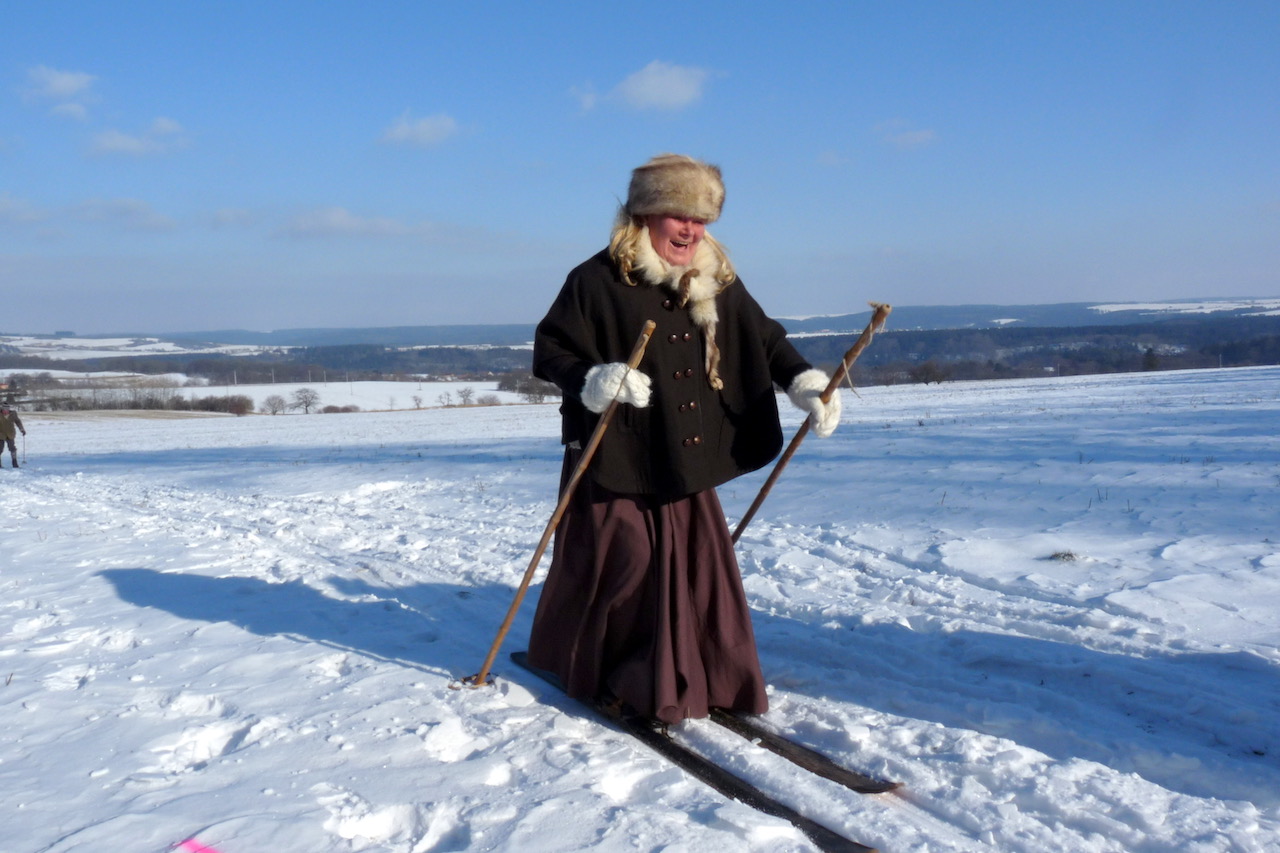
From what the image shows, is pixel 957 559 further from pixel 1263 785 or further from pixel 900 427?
pixel 900 427

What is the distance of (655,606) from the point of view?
3516mm

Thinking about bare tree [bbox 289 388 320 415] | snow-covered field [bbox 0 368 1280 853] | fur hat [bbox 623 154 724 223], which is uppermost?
fur hat [bbox 623 154 724 223]

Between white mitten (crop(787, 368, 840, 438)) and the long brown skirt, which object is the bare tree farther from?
white mitten (crop(787, 368, 840, 438))

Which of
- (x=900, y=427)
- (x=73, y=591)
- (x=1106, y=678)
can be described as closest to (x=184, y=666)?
(x=73, y=591)

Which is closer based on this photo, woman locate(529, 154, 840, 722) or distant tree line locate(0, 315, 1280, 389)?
woman locate(529, 154, 840, 722)

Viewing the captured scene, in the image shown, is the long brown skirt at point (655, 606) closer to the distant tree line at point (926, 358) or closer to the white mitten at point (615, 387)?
the white mitten at point (615, 387)

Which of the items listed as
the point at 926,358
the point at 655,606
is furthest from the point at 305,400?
the point at 655,606

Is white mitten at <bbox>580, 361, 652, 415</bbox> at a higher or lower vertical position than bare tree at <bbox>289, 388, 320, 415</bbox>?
higher

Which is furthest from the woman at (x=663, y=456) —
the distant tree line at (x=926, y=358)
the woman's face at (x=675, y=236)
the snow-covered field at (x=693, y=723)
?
the distant tree line at (x=926, y=358)

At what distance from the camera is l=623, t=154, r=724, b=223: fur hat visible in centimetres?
344

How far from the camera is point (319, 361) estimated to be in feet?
333

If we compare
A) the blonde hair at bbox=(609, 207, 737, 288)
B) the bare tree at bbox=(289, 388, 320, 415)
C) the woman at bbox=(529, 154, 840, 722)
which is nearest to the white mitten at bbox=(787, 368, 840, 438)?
the woman at bbox=(529, 154, 840, 722)

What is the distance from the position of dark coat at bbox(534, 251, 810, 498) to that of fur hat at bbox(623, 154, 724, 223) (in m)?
0.29

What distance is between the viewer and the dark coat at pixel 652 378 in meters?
3.53
